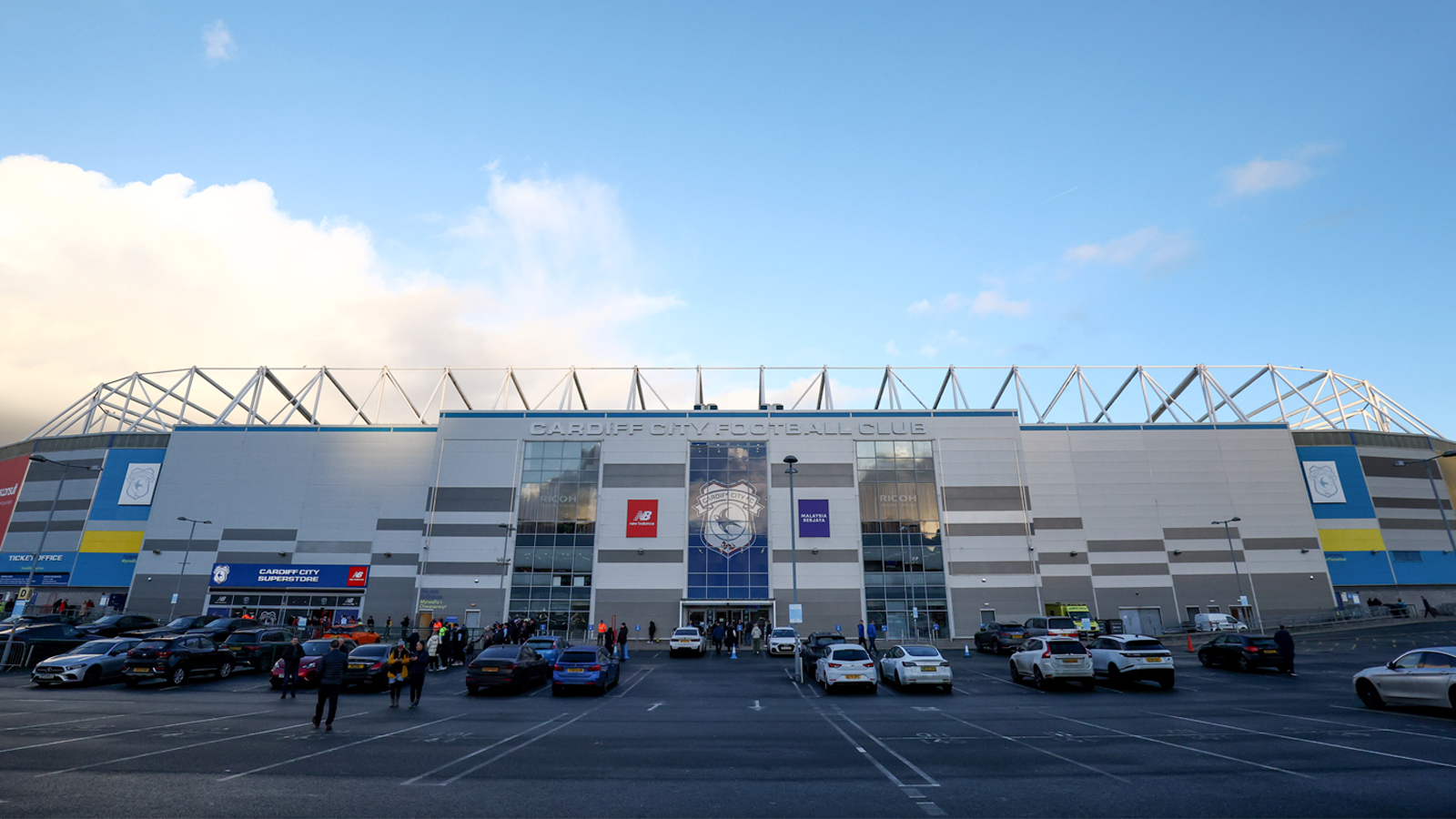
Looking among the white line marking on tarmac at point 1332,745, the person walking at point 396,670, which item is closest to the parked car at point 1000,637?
the white line marking on tarmac at point 1332,745

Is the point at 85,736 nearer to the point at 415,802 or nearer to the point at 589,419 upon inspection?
the point at 415,802

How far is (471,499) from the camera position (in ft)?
178

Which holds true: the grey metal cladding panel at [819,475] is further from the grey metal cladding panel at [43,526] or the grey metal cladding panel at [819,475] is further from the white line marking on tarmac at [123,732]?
the grey metal cladding panel at [43,526]

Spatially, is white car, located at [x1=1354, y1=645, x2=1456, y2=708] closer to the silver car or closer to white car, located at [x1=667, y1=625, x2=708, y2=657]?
white car, located at [x1=667, y1=625, x2=708, y2=657]

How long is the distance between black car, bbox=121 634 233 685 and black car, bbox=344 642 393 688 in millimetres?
6567

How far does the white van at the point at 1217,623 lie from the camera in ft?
156

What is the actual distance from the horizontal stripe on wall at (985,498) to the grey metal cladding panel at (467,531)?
35.7m

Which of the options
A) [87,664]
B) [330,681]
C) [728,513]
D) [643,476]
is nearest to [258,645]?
[87,664]

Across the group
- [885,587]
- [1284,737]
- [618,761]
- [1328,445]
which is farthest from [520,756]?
[1328,445]

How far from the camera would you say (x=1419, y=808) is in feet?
27.1

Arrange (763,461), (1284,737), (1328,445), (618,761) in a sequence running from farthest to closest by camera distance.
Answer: (1328,445) → (763,461) → (1284,737) → (618,761)

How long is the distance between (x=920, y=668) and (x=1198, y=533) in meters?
45.2

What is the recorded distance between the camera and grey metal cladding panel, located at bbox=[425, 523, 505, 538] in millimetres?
53188

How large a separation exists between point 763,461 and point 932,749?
42539 mm
